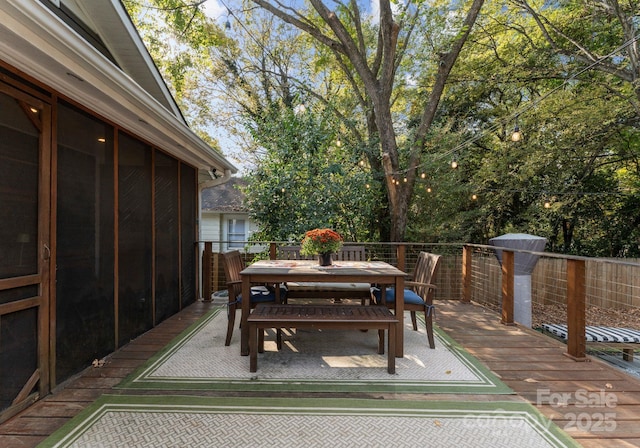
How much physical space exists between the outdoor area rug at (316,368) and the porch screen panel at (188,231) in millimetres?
1470

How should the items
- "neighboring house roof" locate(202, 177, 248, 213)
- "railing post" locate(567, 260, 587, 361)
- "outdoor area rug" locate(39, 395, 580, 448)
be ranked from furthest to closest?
"neighboring house roof" locate(202, 177, 248, 213) < "railing post" locate(567, 260, 587, 361) < "outdoor area rug" locate(39, 395, 580, 448)

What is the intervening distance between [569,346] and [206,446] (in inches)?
132

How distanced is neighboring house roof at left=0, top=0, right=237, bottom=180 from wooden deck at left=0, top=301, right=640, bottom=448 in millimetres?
2258

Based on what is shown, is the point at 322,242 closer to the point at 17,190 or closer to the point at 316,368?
the point at 316,368

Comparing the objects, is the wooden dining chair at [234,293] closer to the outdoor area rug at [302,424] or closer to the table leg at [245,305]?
the table leg at [245,305]

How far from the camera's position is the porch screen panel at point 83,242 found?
252 centimetres

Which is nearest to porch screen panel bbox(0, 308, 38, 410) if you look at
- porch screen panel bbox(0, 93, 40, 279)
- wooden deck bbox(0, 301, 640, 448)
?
wooden deck bbox(0, 301, 640, 448)

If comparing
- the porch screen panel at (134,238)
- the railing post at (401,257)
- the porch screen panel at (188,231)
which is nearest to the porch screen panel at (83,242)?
the porch screen panel at (134,238)

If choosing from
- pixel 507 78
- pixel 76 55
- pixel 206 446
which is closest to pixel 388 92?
pixel 507 78

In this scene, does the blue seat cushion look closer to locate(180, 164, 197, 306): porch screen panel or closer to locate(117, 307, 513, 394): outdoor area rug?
locate(117, 307, 513, 394): outdoor area rug

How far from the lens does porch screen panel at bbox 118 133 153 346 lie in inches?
130

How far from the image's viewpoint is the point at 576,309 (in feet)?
9.68

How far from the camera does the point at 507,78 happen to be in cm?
794

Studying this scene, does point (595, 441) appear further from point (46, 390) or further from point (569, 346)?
point (46, 390)
